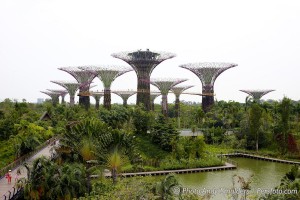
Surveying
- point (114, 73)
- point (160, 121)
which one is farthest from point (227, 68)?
point (160, 121)

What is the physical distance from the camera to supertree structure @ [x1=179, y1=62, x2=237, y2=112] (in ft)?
182

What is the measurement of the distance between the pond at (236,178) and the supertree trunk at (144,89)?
22047mm

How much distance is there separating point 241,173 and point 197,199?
54.5ft

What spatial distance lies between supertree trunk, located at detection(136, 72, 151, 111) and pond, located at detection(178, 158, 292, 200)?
22047mm

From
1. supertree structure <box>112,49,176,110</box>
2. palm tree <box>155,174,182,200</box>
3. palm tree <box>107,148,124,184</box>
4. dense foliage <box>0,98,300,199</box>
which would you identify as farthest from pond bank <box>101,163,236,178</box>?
supertree structure <box>112,49,176,110</box>

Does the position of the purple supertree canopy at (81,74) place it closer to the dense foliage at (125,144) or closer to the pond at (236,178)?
the dense foliage at (125,144)

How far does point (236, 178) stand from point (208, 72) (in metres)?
30.2

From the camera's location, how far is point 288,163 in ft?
108

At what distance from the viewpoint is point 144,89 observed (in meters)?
53.5

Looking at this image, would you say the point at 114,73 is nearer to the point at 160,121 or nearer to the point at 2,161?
the point at 160,121

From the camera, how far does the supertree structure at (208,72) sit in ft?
182

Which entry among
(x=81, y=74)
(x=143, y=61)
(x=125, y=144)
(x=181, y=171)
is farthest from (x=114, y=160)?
(x=81, y=74)

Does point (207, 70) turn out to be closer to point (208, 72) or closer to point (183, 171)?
point (208, 72)

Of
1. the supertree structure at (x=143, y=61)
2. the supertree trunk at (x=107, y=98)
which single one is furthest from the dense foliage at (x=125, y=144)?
the supertree structure at (x=143, y=61)
